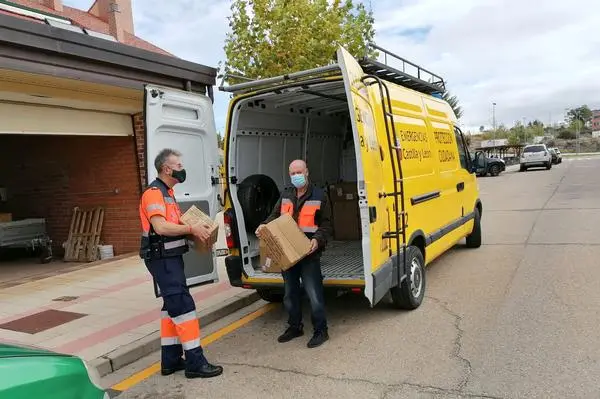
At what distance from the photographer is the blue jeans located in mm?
4719

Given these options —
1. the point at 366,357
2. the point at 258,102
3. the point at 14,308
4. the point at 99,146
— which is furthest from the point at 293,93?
the point at 99,146

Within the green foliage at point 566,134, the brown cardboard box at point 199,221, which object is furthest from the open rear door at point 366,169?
the green foliage at point 566,134

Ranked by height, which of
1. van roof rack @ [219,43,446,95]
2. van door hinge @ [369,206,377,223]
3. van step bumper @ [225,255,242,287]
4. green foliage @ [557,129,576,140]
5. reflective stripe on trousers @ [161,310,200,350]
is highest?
green foliage @ [557,129,576,140]

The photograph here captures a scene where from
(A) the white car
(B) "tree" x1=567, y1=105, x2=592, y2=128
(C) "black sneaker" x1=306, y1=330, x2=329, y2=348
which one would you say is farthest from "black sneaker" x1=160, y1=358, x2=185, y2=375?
(B) "tree" x1=567, y1=105, x2=592, y2=128

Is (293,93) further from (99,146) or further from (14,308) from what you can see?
(99,146)

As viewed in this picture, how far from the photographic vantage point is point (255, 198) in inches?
226

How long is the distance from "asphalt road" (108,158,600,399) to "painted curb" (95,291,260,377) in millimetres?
138

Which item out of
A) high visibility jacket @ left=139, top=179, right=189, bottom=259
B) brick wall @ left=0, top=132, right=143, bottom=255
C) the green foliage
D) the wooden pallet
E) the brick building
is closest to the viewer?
high visibility jacket @ left=139, top=179, right=189, bottom=259

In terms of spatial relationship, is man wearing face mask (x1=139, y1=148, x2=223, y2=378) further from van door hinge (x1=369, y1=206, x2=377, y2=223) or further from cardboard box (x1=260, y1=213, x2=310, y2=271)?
van door hinge (x1=369, y1=206, x2=377, y2=223)

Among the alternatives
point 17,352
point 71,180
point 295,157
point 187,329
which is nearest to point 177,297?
point 187,329

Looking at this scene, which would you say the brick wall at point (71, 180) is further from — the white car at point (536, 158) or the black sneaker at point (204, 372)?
the white car at point (536, 158)

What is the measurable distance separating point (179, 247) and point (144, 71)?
485 centimetres

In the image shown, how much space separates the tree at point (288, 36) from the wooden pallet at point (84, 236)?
5.21m

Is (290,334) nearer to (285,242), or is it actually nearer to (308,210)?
(285,242)
